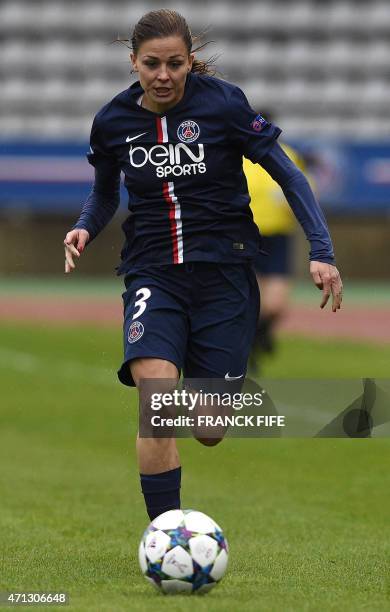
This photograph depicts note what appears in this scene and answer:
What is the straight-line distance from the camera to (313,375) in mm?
11805

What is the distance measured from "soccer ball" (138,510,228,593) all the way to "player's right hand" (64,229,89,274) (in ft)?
3.84

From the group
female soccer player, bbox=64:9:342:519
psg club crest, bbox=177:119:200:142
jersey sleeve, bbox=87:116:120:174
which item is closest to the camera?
female soccer player, bbox=64:9:342:519

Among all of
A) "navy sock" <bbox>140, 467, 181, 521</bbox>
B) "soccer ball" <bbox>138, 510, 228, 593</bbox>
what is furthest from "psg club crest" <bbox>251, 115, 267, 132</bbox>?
"soccer ball" <bbox>138, 510, 228, 593</bbox>

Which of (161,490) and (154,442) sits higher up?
(154,442)

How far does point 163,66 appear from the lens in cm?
460

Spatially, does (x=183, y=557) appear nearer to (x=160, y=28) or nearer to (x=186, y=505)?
(x=160, y=28)

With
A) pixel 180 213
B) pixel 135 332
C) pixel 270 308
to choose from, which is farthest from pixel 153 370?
pixel 270 308

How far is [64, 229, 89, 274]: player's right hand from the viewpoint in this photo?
15.8ft

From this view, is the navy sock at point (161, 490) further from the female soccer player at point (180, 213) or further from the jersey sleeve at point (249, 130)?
the jersey sleeve at point (249, 130)

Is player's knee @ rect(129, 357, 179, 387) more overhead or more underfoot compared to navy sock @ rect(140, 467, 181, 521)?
more overhead

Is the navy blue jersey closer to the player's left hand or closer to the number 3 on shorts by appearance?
the number 3 on shorts

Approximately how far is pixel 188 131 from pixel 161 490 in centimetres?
137

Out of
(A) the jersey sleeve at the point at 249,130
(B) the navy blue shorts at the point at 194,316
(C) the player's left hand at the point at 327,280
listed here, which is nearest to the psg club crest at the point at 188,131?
(A) the jersey sleeve at the point at 249,130

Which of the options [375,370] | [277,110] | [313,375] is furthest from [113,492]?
[277,110]
